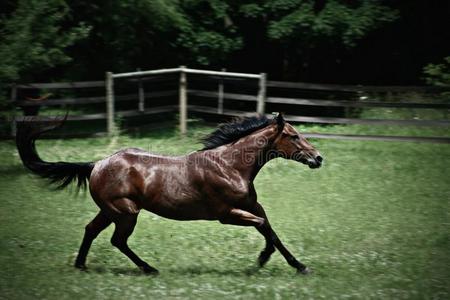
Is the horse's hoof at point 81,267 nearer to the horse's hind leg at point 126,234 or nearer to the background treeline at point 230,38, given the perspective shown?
the horse's hind leg at point 126,234

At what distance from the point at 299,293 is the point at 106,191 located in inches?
99.1

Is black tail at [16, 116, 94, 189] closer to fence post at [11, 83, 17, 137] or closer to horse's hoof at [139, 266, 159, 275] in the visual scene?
horse's hoof at [139, 266, 159, 275]

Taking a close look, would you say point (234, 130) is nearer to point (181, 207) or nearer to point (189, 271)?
point (181, 207)

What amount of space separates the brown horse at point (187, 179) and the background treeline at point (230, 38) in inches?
229

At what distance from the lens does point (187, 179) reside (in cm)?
730

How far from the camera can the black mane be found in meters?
7.56

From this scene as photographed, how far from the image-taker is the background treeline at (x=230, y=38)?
1361cm

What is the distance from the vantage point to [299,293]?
6.62m

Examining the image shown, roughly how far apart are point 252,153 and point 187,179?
2.80ft

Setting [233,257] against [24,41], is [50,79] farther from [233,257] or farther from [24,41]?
[233,257]

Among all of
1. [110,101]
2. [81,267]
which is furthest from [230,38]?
[81,267]

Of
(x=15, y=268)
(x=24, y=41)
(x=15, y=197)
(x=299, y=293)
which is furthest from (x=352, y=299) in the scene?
(x=24, y=41)

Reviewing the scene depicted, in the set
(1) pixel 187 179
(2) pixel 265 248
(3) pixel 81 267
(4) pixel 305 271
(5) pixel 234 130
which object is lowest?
(3) pixel 81 267

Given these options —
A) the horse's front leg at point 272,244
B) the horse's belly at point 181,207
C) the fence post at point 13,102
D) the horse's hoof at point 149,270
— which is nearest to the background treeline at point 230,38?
the fence post at point 13,102
